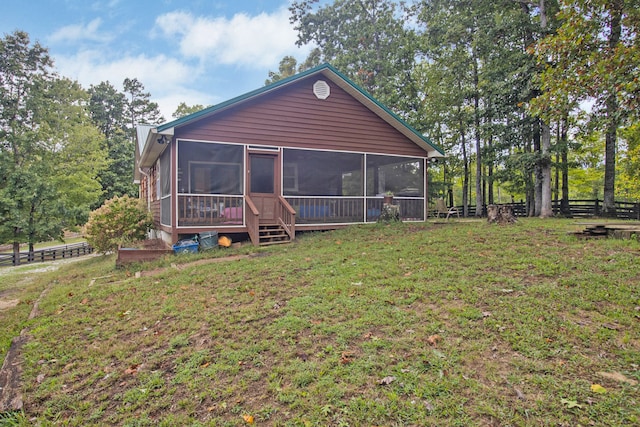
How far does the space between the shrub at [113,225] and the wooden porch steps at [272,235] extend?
426 cm

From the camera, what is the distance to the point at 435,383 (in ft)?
7.96

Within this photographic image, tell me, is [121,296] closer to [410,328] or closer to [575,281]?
[410,328]

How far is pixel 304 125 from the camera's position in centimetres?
1039

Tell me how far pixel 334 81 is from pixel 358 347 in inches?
377

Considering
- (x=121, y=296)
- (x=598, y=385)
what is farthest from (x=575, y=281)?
(x=121, y=296)

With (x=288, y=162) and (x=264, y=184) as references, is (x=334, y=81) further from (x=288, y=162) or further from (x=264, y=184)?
(x=264, y=184)

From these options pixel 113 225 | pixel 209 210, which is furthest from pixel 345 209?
pixel 113 225

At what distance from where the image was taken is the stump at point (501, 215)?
9.71 meters

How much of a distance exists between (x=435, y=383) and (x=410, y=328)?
854mm

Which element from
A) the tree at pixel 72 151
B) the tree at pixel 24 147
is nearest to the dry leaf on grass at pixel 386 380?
the tree at pixel 24 147

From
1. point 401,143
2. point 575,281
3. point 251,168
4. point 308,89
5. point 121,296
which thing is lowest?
point 121,296

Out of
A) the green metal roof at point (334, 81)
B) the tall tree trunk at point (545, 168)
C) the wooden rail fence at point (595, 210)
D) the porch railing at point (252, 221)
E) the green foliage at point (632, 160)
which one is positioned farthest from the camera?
the green foliage at point (632, 160)

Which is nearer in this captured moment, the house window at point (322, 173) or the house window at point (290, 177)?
the house window at point (322, 173)

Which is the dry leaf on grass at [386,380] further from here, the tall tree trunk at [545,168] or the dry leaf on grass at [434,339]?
the tall tree trunk at [545,168]
